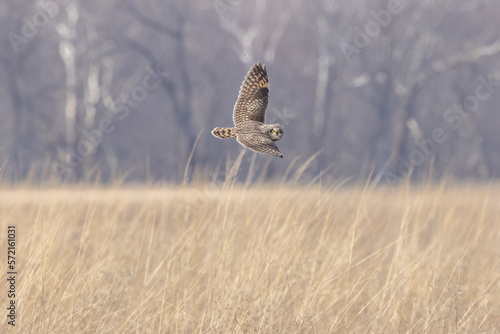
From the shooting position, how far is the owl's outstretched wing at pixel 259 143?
6.13ft

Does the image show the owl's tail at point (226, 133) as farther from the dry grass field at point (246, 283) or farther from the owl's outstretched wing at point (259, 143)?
the dry grass field at point (246, 283)

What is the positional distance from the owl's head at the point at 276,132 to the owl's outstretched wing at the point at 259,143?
0.02 metres

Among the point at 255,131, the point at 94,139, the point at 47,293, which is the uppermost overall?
the point at 255,131

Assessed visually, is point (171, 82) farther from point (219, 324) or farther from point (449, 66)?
point (219, 324)

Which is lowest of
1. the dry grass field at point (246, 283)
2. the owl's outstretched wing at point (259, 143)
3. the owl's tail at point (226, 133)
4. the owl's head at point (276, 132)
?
the dry grass field at point (246, 283)

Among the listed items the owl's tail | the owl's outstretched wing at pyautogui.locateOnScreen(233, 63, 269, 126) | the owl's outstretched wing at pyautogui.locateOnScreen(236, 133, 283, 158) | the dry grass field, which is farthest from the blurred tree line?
the owl's outstretched wing at pyautogui.locateOnScreen(236, 133, 283, 158)

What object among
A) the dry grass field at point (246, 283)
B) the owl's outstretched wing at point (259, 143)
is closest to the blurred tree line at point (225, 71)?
the dry grass field at point (246, 283)

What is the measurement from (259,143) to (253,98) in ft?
1.50

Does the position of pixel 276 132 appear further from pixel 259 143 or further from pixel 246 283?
pixel 246 283

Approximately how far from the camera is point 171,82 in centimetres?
1602

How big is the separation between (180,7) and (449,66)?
7.28m

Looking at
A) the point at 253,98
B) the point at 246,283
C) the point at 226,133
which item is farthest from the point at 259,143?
the point at 246,283

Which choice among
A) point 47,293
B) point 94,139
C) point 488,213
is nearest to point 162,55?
point 94,139

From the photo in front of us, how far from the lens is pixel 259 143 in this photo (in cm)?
196
